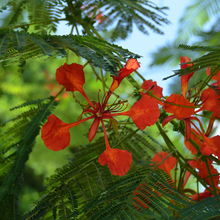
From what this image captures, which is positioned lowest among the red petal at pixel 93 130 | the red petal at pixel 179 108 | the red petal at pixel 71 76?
the red petal at pixel 179 108

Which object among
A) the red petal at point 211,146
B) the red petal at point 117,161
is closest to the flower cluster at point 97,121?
the red petal at point 117,161

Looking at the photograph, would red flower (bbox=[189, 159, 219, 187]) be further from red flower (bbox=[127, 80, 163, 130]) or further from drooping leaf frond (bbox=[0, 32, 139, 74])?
drooping leaf frond (bbox=[0, 32, 139, 74])

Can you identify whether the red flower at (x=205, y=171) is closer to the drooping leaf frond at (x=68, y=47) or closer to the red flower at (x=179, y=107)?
the red flower at (x=179, y=107)

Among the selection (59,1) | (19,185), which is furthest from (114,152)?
(59,1)

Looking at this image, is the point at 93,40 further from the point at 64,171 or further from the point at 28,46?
the point at 64,171

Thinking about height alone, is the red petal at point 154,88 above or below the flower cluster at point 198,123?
above

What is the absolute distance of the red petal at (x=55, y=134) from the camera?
2.63 feet

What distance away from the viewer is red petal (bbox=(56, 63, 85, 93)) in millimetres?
796

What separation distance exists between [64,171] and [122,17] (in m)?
0.51

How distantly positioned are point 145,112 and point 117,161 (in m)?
0.11

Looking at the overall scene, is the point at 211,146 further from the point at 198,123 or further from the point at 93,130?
the point at 93,130

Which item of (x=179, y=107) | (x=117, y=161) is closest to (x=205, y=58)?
(x=179, y=107)

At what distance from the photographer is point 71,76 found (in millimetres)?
817

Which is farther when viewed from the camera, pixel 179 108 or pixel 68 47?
pixel 179 108
